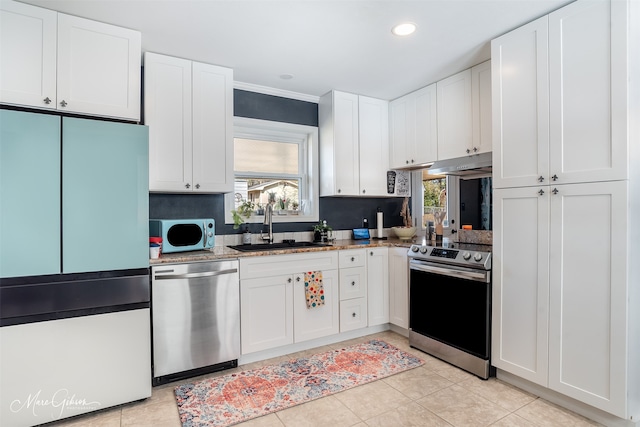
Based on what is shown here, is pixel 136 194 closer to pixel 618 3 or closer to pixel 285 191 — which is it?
pixel 285 191

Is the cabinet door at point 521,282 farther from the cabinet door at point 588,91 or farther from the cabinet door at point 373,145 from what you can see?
the cabinet door at point 373,145

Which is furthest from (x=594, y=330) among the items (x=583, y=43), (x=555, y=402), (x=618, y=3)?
(x=618, y=3)

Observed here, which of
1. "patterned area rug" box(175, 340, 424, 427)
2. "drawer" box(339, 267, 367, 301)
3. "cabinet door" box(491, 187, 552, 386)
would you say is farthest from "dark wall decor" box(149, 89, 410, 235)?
"cabinet door" box(491, 187, 552, 386)

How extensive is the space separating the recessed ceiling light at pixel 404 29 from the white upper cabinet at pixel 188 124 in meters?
1.46

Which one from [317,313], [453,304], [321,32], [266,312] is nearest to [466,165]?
[453,304]

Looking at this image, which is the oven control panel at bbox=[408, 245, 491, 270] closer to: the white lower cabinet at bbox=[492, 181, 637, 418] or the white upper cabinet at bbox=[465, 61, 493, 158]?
the white lower cabinet at bbox=[492, 181, 637, 418]

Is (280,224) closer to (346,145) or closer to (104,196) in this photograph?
(346,145)

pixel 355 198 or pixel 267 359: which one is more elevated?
pixel 355 198

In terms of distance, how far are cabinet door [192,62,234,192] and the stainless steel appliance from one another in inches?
74.4

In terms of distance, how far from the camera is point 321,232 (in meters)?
3.64

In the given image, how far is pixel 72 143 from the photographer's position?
2076mm

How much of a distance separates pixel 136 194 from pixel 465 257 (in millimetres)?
2442

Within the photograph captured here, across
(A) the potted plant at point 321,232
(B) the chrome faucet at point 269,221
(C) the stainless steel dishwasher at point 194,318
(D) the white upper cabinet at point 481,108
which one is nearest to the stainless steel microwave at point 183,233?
(C) the stainless steel dishwasher at point 194,318

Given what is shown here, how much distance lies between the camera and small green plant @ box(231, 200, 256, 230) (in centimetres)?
329
